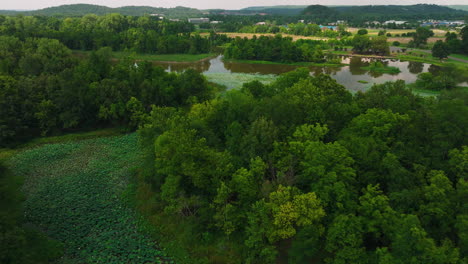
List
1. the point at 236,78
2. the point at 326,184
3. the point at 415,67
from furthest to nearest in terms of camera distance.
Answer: the point at 415,67 < the point at 236,78 < the point at 326,184

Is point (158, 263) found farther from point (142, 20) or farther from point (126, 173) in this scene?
point (142, 20)

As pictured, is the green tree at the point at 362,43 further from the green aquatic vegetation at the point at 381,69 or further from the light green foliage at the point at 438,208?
the light green foliage at the point at 438,208

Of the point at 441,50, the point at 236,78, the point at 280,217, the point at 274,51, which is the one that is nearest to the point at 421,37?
the point at 441,50

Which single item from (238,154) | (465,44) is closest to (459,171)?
(238,154)

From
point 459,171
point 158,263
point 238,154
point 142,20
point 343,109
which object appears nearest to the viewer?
point 459,171

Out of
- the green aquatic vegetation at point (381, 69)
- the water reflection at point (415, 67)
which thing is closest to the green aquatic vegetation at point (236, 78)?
the green aquatic vegetation at point (381, 69)

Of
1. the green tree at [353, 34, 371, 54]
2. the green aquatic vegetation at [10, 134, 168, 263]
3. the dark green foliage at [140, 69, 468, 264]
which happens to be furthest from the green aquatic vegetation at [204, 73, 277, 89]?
the green tree at [353, 34, 371, 54]

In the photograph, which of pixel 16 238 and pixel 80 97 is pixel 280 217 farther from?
pixel 80 97
